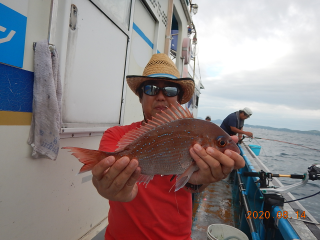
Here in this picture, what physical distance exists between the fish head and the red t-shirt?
0.64 m

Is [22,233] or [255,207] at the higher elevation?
[22,233]

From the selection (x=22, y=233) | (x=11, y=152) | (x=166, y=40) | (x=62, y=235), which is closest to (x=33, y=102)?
(x=11, y=152)

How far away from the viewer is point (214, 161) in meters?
1.60

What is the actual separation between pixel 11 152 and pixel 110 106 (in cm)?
168

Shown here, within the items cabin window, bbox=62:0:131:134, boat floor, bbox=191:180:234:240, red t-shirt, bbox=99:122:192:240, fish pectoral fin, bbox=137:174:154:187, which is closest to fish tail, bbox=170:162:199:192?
fish pectoral fin, bbox=137:174:154:187

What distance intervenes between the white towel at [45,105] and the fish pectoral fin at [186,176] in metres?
1.27

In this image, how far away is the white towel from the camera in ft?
5.79

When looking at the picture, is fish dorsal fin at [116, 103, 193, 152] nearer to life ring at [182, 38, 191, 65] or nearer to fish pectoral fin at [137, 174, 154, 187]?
fish pectoral fin at [137, 174, 154, 187]

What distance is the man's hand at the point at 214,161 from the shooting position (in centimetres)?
160

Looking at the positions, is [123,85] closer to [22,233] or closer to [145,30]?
[145,30]

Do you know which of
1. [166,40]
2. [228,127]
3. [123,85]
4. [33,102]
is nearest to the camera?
[33,102]

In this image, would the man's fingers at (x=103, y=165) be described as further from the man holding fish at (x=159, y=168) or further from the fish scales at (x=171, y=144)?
the fish scales at (x=171, y=144)

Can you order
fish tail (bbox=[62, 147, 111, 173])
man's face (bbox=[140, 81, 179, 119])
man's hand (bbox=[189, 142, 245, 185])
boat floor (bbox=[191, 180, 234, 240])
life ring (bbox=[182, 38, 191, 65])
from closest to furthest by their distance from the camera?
fish tail (bbox=[62, 147, 111, 173])
man's hand (bbox=[189, 142, 245, 185])
man's face (bbox=[140, 81, 179, 119])
boat floor (bbox=[191, 180, 234, 240])
life ring (bbox=[182, 38, 191, 65])

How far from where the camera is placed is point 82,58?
94.3 inches
